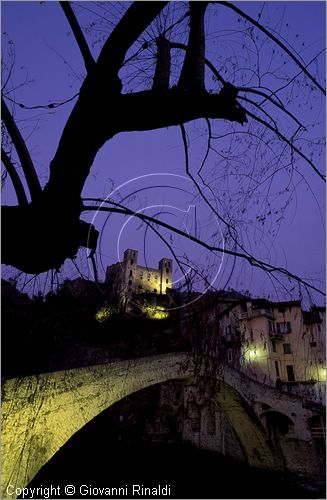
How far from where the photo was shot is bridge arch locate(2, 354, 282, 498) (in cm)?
757

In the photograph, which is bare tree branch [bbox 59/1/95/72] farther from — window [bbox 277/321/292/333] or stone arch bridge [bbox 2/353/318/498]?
window [bbox 277/321/292/333]

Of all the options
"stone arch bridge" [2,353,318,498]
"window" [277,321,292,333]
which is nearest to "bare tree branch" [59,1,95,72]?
"stone arch bridge" [2,353,318,498]

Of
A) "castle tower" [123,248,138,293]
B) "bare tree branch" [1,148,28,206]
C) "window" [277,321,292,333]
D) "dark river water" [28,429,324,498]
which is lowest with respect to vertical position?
"dark river water" [28,429,324,498]

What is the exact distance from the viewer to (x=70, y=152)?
62.7 inches

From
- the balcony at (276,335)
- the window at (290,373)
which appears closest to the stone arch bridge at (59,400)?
the balcony at (276,335)

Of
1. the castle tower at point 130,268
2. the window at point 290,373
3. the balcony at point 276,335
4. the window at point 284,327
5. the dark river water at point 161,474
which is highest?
Result: the castle tower at point 130,268

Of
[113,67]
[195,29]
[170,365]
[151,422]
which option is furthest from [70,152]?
[151,422]

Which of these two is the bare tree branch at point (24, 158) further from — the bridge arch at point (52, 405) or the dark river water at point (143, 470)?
the dark river water at point (143, 470)

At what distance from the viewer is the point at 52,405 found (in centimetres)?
850

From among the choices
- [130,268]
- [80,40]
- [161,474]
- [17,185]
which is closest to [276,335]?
[161,474]

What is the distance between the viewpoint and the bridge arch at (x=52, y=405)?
757 cm

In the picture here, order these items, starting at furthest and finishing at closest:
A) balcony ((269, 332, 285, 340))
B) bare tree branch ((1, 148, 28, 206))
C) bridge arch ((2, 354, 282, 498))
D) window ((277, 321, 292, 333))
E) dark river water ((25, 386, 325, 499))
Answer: window ((277, 321, 292, 333)) → balcony ((269, 332, 285, 340)) → dark river water ((25, 386, 325, 499)) → bridge arch ((2, 354, 282, 498)) → bare tree branch ((1, 148, 28, 206))

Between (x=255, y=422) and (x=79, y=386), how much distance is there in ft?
43.0

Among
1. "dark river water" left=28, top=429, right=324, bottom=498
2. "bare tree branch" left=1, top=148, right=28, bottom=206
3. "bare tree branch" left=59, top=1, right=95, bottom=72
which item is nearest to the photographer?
"bare tree branch" left=59, top=1, right=95, bottom=72
